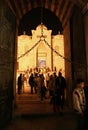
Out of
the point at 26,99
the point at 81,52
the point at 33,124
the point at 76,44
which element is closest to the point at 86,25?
the point at 81,52

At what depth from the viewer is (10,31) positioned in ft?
20.7

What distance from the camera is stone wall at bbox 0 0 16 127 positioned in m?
5.46

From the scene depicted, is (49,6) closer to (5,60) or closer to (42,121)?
(5,60)

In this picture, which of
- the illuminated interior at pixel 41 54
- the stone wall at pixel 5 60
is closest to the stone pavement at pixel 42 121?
the stone wall at pixel 5 60

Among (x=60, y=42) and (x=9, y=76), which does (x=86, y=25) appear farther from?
(x=60, y=42)

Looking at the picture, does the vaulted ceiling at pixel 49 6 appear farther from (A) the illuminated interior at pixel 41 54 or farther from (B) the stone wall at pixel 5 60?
(A) the illuminated interior at pixel 41 54

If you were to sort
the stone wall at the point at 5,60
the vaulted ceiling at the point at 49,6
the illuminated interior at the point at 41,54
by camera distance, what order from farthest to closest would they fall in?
the illuminated interior at the point at 41,54, the vaulted ceiling at the point at 49,6, the stone wall at the point at 5,60

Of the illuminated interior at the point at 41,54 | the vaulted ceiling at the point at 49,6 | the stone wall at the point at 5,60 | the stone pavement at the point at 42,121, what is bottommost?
the stone pavement at the point at 42,121

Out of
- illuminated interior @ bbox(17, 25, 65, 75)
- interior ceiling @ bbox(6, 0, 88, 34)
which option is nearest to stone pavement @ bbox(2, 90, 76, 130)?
interior ceiling @ bbox(6, 0, 88, 34)

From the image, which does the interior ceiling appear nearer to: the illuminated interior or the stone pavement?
the stone pavement

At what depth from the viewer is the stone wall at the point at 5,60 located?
17.9 feet

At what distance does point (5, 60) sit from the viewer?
5.76 meters

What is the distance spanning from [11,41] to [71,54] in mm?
3404

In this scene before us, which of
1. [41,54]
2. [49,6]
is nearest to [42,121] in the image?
[49,6]
